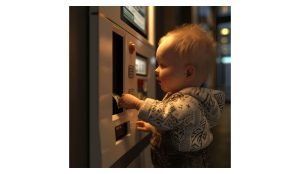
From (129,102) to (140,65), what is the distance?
17 cm

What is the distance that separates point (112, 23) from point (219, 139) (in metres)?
0.35

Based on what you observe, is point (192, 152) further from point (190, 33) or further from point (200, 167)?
point (190, 33)

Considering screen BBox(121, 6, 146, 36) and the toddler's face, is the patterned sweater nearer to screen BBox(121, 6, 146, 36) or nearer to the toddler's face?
the toddler's face

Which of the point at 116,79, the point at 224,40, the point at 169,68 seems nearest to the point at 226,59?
the point at 224,40

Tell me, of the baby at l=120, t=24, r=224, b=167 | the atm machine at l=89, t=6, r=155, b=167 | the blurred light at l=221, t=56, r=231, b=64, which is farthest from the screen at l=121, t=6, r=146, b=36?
the blurred light at l=221, t=56, r=231, b=64

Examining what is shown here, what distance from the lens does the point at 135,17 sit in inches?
25.9

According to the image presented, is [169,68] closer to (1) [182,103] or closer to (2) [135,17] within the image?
(1) [182,103]

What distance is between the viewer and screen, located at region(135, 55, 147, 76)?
0.66 meters

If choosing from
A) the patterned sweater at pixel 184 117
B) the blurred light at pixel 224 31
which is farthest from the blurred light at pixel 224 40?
the patterned sweater at pixel 184 117

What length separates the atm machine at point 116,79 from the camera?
49cm

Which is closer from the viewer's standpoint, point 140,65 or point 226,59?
point 226,59

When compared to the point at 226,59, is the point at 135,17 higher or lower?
higher

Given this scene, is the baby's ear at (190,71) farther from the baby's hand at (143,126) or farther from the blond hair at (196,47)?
the baby's hand at (143,126)

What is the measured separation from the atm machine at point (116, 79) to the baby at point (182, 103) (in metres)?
0.05
